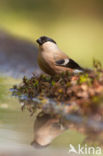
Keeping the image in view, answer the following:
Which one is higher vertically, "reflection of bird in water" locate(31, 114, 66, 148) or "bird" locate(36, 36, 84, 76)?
"bird" locate(36, 36, 84, 76)

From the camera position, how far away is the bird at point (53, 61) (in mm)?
6387

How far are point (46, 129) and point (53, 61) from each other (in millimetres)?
2021

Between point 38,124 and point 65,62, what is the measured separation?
6.21ft

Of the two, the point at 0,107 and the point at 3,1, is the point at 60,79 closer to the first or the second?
the point at 0,107

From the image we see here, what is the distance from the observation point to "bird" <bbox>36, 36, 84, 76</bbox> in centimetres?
639

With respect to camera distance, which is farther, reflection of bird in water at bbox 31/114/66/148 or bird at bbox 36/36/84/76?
bird at bbox 36/36/84/76

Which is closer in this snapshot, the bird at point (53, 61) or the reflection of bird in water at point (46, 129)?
the reflection of bird in water at point (46, 129)

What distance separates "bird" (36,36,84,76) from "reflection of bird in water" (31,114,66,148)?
4.26ft

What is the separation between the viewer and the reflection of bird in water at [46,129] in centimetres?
404

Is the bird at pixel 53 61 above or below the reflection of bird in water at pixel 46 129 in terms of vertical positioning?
above

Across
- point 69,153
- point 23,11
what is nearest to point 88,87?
point 69,153

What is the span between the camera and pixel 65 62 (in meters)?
6.48

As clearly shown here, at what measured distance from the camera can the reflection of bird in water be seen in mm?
4035

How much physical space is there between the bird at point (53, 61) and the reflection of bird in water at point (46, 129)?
1.30 m
